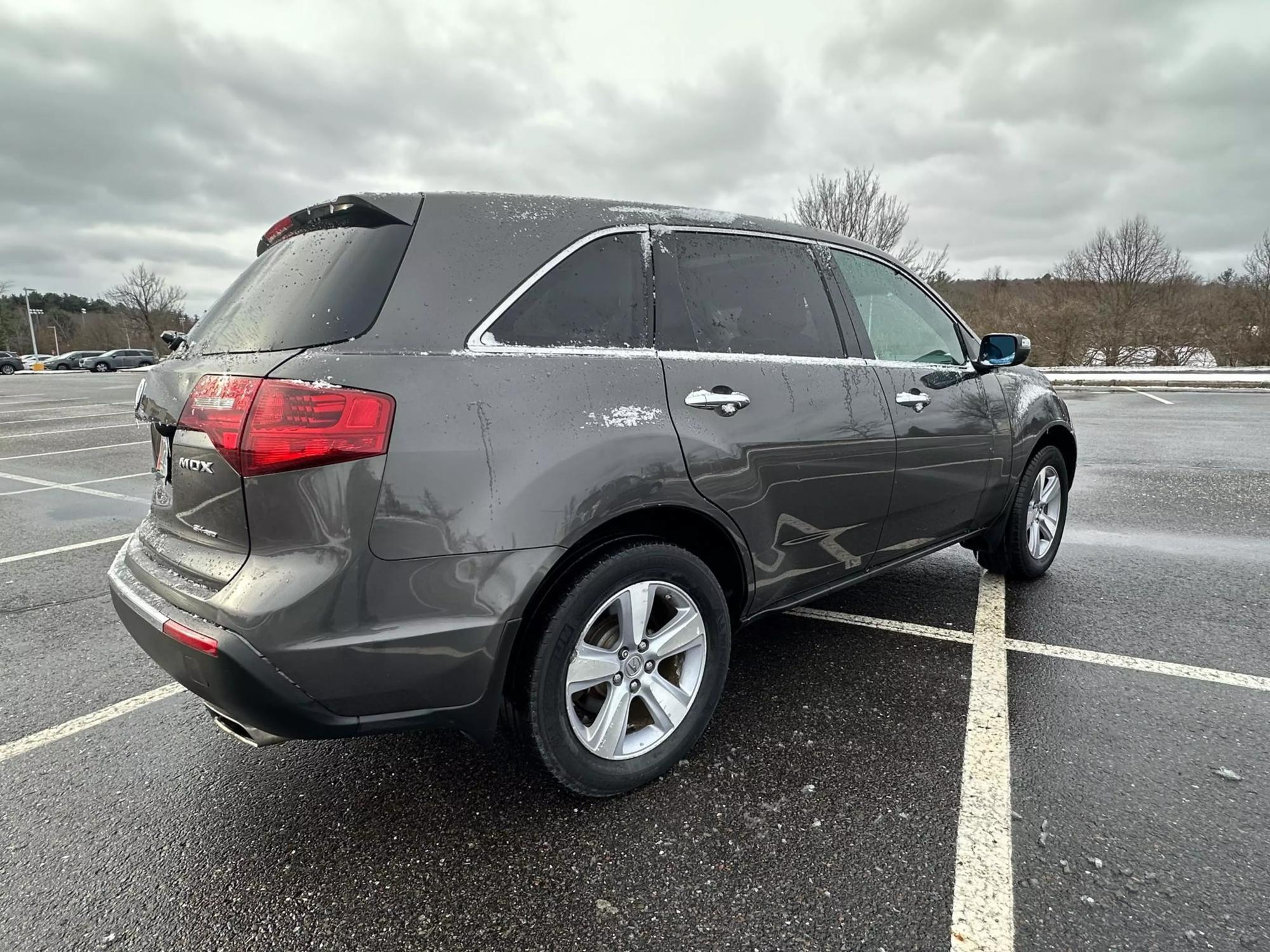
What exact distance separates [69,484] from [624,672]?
812cm

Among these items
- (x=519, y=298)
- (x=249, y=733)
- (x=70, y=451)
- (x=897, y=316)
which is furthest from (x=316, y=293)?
(x=70, y=451)

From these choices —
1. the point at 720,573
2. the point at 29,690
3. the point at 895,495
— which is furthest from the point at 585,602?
the point at 29,690

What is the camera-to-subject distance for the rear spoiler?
1.99 m

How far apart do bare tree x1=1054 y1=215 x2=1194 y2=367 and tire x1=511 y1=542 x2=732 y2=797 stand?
31.7 meters

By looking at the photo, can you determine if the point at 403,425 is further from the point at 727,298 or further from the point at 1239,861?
the point at 1239,861

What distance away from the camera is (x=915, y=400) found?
121 inches

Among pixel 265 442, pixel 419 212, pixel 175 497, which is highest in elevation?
pixel 419 212

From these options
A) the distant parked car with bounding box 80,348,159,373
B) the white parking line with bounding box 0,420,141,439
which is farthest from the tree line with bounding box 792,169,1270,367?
the distant parked car with bounding box 80,348,159,373

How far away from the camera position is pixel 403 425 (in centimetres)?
173

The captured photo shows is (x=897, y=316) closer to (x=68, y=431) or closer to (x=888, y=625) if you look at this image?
(x=888, y=625)

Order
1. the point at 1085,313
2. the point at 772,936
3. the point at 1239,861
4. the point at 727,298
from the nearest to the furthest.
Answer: the point at 772,936, the point at 1239,861, the point at 727,298, the point at 1085,313

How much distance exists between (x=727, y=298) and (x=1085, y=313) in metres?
31.6

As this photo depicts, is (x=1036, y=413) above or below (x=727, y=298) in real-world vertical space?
below

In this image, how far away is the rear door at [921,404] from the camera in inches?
119
